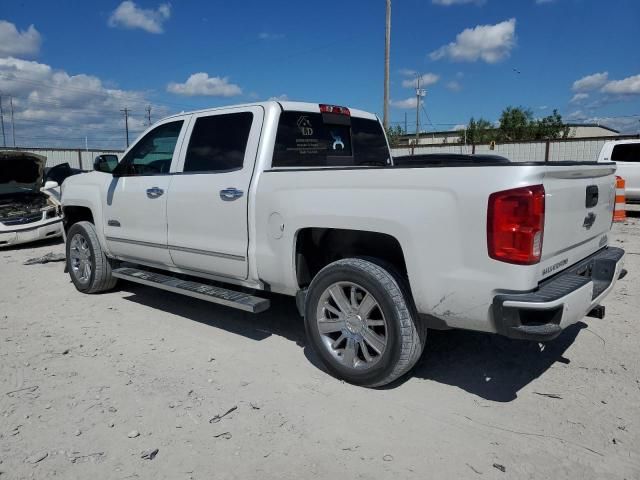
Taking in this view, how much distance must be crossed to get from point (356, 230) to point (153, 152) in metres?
2.74

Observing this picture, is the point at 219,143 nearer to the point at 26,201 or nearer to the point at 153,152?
the point at 153,152

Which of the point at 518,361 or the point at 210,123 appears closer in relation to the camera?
the point at 518,361

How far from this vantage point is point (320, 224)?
3580 mm

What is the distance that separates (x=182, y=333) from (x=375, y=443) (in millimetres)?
2447

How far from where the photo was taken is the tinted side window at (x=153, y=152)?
4.97m

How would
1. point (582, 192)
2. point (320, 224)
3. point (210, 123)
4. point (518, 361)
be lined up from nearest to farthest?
point (582, 192), point (320, 224), point (518, 361), point (210, 123)

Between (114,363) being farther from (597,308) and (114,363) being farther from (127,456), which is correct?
(597,308)

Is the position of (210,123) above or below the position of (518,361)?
above

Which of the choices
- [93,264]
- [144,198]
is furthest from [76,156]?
[144,198]

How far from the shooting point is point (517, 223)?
2.77 metres

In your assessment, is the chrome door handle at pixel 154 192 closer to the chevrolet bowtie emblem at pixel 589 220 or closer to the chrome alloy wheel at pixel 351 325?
the chrome alloy wheel at pixel 351 325

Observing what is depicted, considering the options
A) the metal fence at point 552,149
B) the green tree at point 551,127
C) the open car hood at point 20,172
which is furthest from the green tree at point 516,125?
the open car hood at point 20,172

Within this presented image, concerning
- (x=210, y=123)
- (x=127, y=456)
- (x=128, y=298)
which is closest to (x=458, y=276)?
(x=127, y=456)

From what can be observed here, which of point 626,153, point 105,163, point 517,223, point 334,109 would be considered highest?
point 334,109
